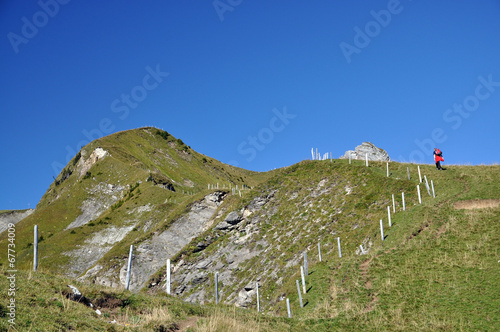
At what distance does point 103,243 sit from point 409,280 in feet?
229

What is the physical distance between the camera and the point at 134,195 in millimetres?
94688

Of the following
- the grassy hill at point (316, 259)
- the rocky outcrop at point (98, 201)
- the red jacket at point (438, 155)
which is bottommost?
the grassy hill at point (316, 259)

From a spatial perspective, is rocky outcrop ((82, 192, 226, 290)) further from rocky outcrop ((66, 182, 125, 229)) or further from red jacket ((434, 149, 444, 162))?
red jacket ((434, 149, 444, 162))

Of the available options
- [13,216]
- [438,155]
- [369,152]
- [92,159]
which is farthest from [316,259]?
[13,216]

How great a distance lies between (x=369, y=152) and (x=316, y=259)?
47.3 meters

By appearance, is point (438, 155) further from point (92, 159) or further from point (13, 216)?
point (13, 216)

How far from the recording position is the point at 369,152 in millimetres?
78750

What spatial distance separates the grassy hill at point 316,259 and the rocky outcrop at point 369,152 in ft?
69.5

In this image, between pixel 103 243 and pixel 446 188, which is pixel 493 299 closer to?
pixel 446 188

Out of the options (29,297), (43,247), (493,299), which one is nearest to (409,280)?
(493,299)

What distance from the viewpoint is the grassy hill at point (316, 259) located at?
14.1 m

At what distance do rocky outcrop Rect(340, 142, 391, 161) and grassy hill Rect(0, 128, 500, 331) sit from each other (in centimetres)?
2118

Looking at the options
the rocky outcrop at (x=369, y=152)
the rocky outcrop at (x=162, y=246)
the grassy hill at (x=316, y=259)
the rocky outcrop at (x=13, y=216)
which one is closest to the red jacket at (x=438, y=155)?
the grassy hill at (x=316, y=259)

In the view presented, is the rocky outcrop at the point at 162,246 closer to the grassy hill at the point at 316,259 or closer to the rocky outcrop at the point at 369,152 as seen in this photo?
the grassy hill at the point at 316,259
